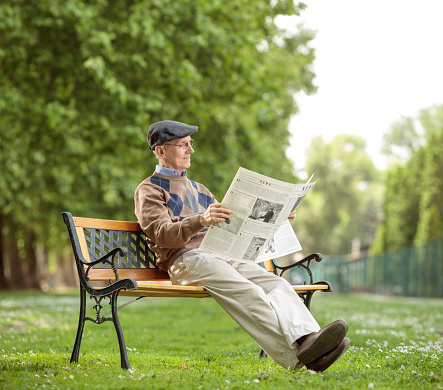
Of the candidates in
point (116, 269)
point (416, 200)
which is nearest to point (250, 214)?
point (116, 269)

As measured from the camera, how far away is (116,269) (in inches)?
204

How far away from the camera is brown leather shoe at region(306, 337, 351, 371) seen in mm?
4449

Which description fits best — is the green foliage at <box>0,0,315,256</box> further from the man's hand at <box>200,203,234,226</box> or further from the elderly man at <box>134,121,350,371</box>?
the man's hand at <box>200,203,234,226</box>

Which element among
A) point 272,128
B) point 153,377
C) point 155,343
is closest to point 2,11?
point 155,343

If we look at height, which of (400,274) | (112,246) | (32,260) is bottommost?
(400,274)

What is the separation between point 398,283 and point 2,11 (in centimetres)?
2290

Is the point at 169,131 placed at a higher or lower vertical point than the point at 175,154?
higher

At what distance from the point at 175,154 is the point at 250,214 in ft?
3.15

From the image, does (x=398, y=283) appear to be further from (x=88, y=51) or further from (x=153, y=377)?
(x=153, y=377)

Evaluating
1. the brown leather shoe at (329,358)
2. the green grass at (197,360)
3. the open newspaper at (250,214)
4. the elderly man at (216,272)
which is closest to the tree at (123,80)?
the green grass at (197,360)

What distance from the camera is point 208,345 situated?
712 cm

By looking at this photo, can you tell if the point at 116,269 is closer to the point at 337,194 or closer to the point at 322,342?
the point at 322,342

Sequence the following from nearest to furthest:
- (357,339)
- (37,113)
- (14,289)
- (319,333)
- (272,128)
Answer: (319,333) → (357,339) → (37,113) → (272,128) → (14,289)

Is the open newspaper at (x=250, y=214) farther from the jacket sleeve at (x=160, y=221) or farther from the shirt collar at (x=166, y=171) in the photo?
the shirt collar at (x=166, y=171)
